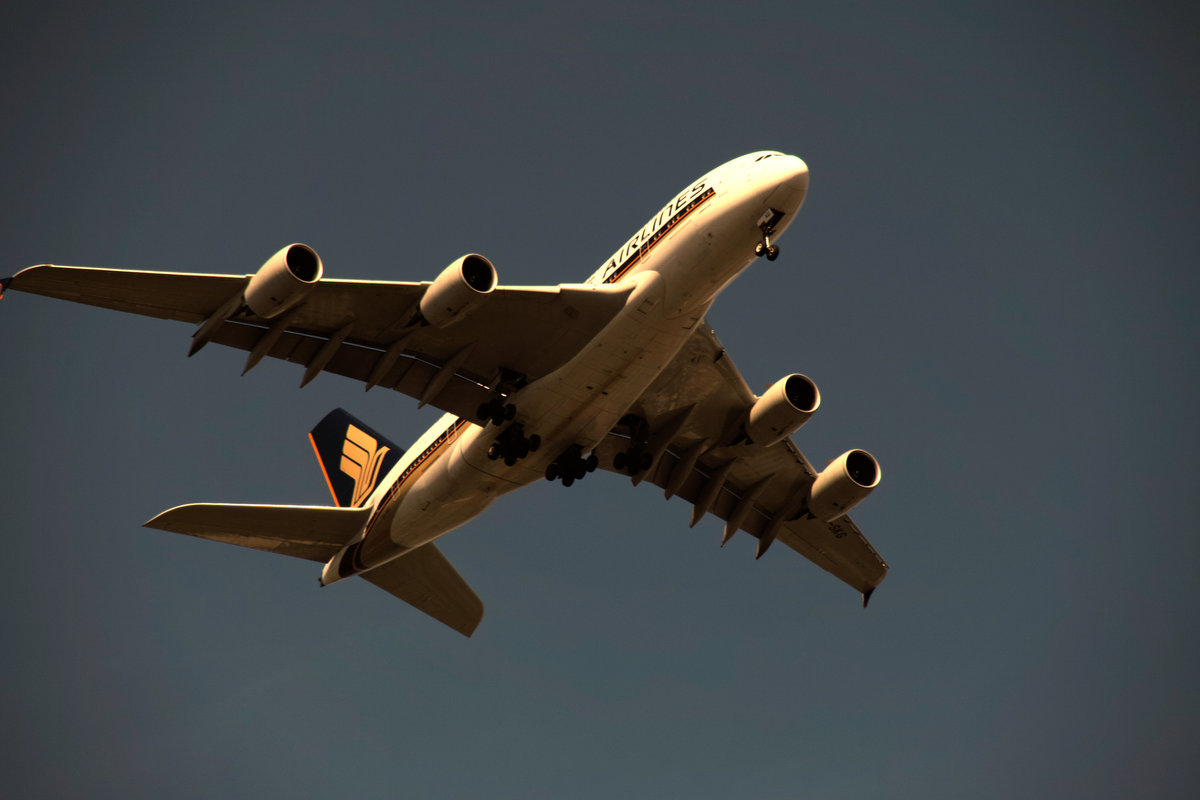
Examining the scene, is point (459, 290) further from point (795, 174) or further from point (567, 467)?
point (795, 174)

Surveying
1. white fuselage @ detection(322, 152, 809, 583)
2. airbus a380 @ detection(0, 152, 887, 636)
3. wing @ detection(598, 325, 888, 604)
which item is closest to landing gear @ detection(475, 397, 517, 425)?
airbus a380 @ detection(0, 152, 887, 636)

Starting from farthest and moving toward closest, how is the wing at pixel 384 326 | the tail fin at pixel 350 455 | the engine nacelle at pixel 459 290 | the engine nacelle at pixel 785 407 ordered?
1. the tail fin at pixel 350 455
2. the engine nacelle at pixel 785 407
3. the engine nacelle at pixel 459 290
4. the wing at pixel 384 326

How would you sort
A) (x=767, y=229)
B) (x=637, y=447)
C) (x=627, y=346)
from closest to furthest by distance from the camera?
(x=767, y=229), (x=627, y=346), (x=637, y=447)

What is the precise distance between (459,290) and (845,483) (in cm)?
1183

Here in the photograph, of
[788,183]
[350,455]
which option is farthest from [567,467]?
[350,455]

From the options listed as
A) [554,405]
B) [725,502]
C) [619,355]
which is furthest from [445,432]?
[725,502]

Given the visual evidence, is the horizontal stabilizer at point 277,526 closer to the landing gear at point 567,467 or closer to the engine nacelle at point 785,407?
the landing gear at point 567,467

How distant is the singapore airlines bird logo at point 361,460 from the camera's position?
32438mm

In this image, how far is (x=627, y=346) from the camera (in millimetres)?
24391

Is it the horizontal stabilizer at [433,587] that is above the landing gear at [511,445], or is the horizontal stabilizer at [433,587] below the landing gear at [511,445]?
below

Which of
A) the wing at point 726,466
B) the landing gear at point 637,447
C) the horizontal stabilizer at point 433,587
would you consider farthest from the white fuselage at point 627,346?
the horizontal stabilizer at point 433,587

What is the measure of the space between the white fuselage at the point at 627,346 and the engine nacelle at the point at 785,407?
161 inches

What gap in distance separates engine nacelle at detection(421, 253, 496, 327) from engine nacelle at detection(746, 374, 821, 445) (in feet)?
27.7

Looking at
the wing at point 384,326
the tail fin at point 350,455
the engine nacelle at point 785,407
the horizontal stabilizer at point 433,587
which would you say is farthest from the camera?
the tail fin at point 350,455
